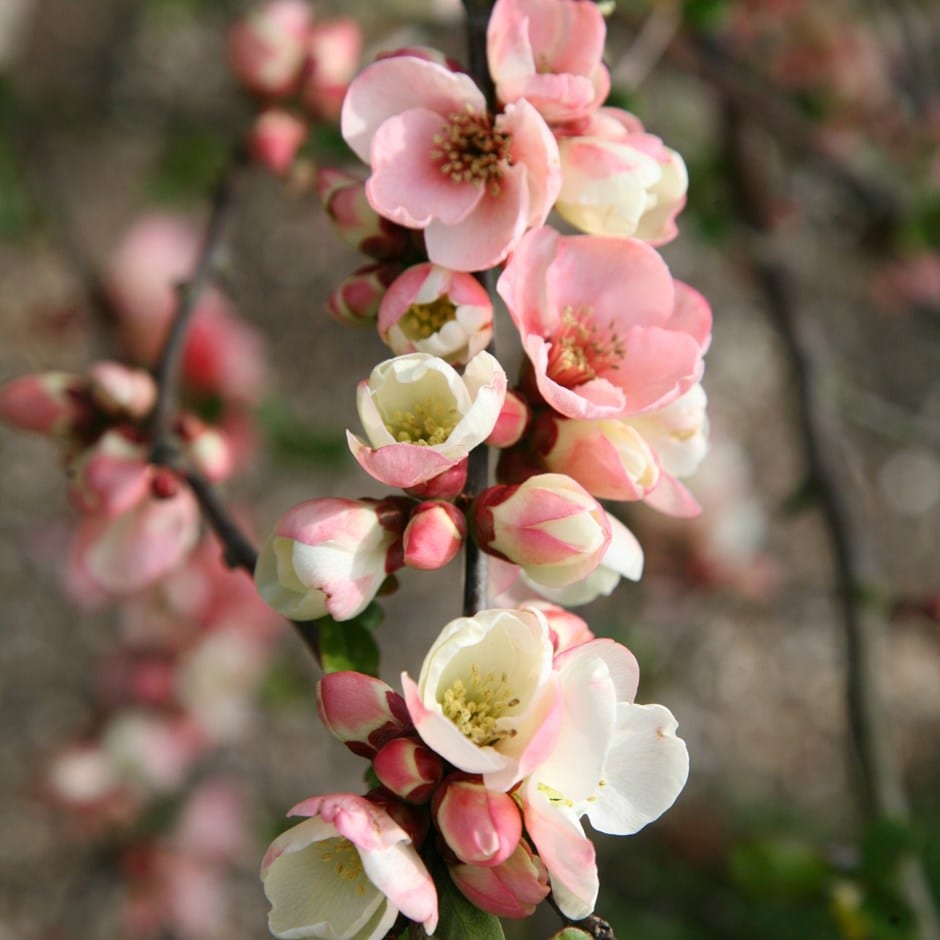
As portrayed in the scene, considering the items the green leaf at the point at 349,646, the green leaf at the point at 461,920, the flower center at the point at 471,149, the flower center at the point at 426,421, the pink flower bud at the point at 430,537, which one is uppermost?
the flower center at the point at 471,149

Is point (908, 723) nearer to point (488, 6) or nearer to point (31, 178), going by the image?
point (488, 6)

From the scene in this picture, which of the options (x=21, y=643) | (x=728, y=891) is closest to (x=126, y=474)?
(x=21, y=643)

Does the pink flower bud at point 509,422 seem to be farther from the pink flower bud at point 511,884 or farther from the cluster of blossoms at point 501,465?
the pink flower bud at point 511,884

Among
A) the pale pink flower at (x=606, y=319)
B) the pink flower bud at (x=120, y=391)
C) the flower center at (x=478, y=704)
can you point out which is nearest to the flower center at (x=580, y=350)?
the pale pink flower at (x=606, y=319)

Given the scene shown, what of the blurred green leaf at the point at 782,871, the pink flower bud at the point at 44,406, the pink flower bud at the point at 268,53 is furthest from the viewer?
the pink flower bud at the point at 268,53

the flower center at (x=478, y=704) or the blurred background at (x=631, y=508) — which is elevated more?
the flower center at (x=478, y=704)

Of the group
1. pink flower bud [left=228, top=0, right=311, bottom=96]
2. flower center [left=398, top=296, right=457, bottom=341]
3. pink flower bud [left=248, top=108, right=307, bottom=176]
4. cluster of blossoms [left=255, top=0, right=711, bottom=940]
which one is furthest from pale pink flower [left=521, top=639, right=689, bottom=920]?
pink flower bud [left=228, top=0, right=311, bottom=96]
